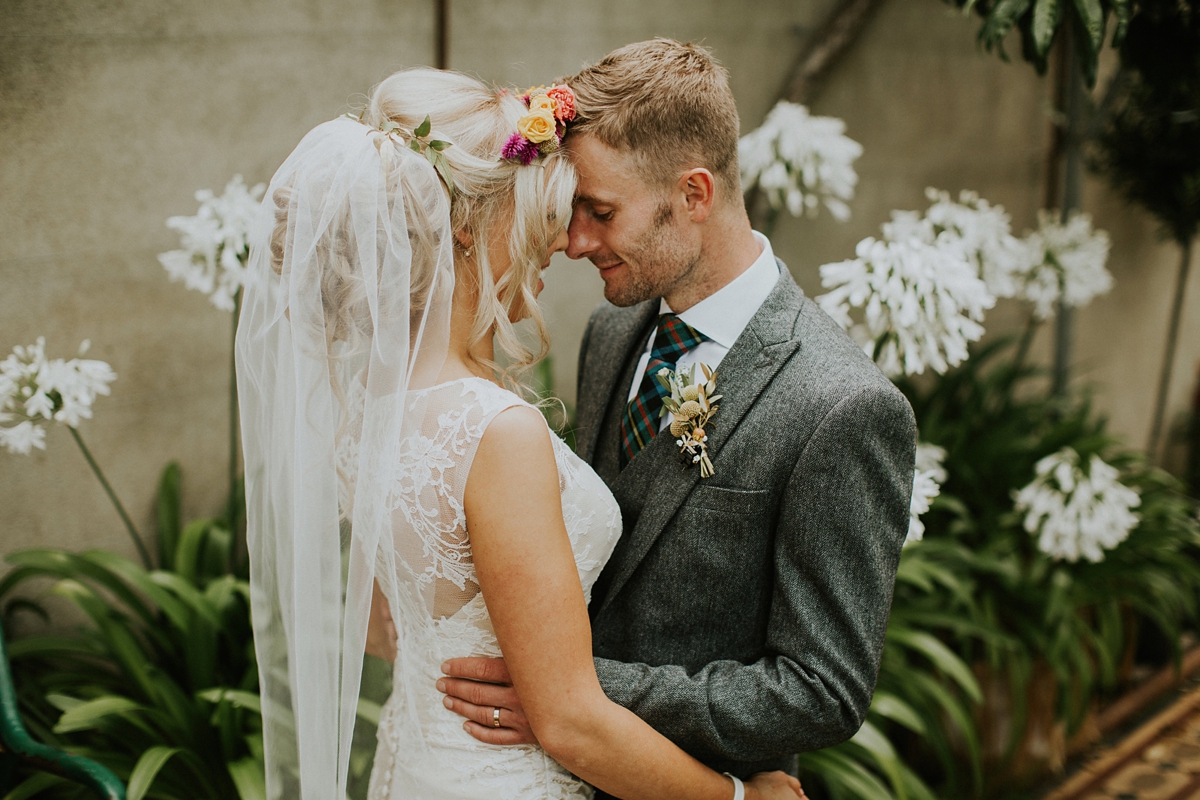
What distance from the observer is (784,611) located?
1448 mm

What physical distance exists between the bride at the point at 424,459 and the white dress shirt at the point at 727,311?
34cm

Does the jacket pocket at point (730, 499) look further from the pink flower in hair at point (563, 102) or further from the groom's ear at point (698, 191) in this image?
the pink flower in hair at point (563, 102)

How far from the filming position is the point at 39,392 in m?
1.86

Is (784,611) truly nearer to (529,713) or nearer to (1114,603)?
(529,713)

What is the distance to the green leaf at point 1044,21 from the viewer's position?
6.49 feet

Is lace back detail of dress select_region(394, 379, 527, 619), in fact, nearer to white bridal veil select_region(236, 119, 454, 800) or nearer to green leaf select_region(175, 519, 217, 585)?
white bridal veil select_region(236, 119, 454, 800)

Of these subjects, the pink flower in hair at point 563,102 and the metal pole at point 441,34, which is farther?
the metal pole at point 441,34

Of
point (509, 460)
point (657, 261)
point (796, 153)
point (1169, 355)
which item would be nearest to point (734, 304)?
point (657, 261)

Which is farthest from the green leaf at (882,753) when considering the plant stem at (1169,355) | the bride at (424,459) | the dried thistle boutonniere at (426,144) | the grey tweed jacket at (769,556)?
the plant stem at (1169,355)

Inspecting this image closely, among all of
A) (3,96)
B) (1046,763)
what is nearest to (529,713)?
(3,96)

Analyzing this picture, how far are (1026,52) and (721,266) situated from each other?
3.61 ft

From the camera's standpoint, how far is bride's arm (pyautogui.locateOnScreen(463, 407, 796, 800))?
1238 mm

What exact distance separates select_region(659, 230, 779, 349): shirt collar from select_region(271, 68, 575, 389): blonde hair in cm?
35

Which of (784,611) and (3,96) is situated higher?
(3,96)
